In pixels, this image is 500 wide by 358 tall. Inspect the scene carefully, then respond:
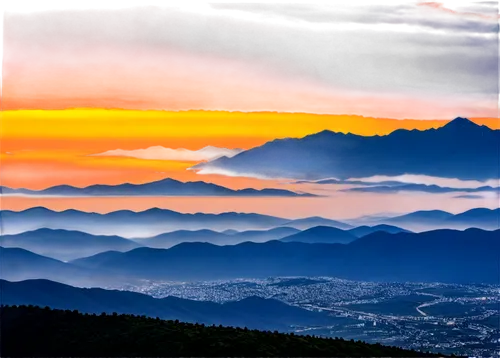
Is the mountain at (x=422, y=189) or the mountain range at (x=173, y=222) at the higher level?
→ the mountain at (x=422, y=189)

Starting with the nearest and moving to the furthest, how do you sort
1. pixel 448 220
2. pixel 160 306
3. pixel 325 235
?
pixel 160 306 < pixel 325 235 < pixel 448 220

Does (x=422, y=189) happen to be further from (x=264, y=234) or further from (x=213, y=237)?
(x=213, y=237)

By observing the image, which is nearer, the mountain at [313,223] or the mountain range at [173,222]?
the mountain range at [173,222]

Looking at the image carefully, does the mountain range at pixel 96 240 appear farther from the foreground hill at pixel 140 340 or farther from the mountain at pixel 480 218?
the mountain at pixel 480 218

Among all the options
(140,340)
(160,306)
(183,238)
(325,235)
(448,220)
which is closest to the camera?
(140,340)

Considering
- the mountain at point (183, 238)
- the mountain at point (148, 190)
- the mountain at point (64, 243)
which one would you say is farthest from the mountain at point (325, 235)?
the mountain at point (64, 243)

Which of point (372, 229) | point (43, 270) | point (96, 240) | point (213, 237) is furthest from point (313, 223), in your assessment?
point (43, 270)

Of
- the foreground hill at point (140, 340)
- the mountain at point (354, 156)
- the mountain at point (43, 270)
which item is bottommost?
the foreground hill at point (140, 340)
